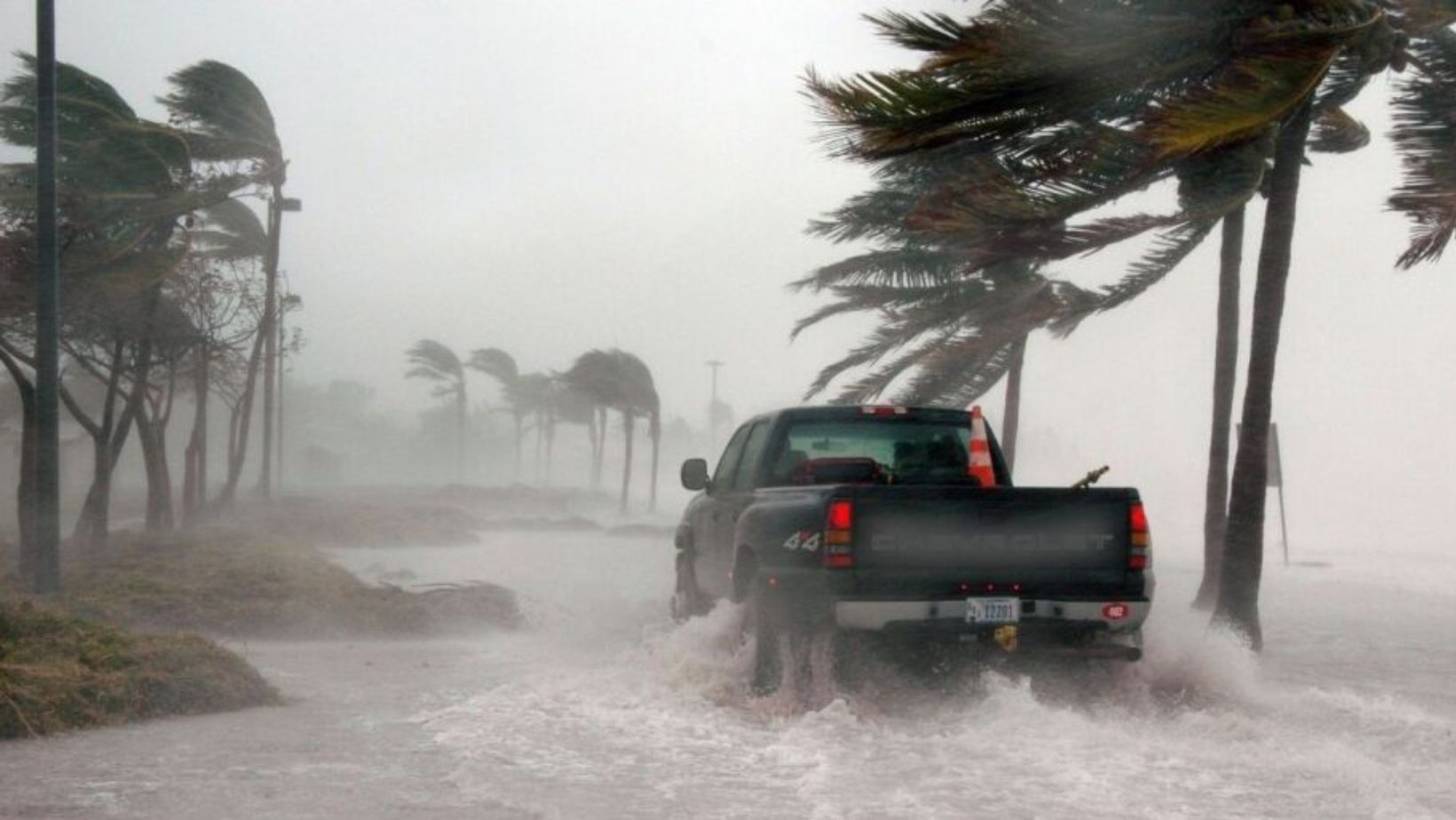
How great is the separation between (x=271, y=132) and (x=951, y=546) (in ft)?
71.4

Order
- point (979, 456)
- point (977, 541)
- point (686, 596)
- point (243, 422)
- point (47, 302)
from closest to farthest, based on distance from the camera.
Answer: point (977, 541)
point (979, 456)
point (686, 596)
point (47, 302)
point (243, 422)

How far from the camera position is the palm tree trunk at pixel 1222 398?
15984 millimetres

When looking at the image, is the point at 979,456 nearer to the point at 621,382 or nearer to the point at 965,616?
the point at 965,616

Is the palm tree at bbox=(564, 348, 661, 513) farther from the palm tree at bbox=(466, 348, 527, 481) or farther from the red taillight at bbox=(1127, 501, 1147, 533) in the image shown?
the red taillight at bbox=(1127, 501, 1147, 533)

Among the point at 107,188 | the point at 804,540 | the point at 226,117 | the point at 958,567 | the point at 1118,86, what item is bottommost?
the point at 958,567

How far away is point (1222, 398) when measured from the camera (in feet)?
53.3

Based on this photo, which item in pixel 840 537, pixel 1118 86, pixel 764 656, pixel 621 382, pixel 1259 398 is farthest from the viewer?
pixel 621 382

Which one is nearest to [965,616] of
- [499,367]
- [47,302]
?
[47,302]

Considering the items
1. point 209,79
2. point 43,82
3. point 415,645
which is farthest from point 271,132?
point 415,645

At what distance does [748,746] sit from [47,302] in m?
8.81

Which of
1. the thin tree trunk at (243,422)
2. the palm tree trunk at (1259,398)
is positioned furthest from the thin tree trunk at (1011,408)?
the thin tree trunk at (243,422)

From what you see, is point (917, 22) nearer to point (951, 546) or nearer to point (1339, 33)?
point (1339, 33)

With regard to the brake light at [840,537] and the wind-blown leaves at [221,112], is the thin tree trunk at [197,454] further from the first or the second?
the brake light at [840,537]

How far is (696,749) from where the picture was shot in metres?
7.41
